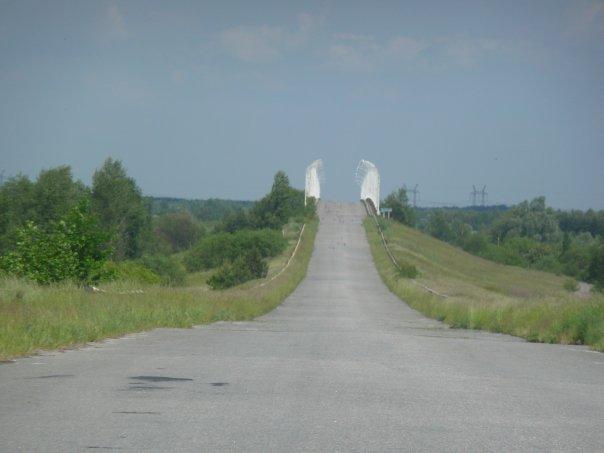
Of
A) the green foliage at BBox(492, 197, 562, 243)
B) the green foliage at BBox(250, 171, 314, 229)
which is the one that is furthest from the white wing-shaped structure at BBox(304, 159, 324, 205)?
the green foliage at BBox(492, 197, 562, 243)

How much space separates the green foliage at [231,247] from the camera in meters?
80.8

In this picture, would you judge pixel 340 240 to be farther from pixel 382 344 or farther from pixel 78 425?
pixel 78 425

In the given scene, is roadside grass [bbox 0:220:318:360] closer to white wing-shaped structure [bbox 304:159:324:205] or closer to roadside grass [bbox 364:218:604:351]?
roadside grass [bbox 364:218:604:351]

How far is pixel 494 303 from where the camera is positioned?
31875 mm

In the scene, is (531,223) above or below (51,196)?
below

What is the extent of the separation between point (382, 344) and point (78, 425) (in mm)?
10465

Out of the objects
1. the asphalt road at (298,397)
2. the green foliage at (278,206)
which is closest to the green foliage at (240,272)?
the asphalt road at (298,397)

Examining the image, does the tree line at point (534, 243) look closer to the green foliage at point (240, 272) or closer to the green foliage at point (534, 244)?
the green foliage at point (534, 244)

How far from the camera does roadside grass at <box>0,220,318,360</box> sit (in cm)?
1512

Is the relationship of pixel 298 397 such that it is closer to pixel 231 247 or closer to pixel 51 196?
pixel 231 247

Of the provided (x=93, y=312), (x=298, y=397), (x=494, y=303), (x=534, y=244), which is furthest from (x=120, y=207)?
(x=298, y=397)

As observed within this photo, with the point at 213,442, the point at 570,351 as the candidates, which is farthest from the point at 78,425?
the point at 570,351

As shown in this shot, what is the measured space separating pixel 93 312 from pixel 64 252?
55.7 feet

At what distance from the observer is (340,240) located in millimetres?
92875
